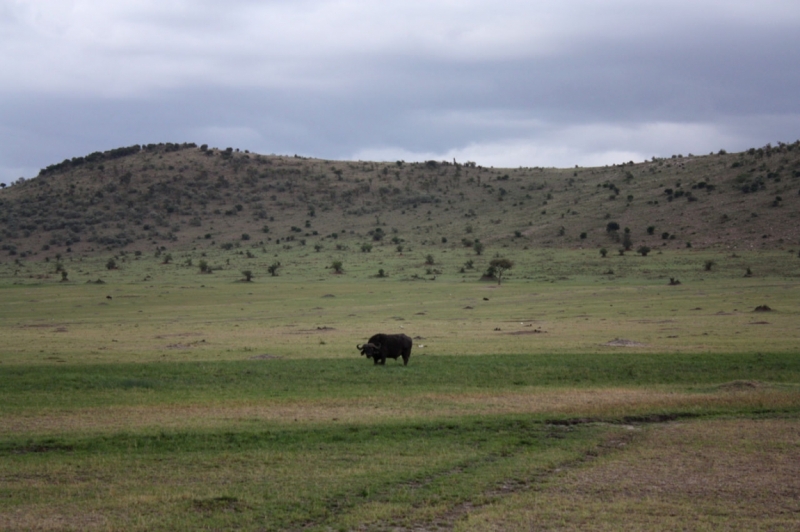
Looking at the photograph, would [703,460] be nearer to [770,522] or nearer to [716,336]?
[770,522]

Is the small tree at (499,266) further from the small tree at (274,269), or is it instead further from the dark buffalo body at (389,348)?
the dark buffalo body at (389,348)

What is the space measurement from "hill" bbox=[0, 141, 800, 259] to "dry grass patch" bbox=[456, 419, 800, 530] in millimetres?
64505

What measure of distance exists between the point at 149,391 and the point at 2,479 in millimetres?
8659

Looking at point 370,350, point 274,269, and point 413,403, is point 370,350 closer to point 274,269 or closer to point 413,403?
point 413,403

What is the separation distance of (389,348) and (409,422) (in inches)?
345

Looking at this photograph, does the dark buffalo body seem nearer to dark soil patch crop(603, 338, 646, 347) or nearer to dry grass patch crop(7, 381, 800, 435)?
dry grass patch crop(7, 381, 800, 435)

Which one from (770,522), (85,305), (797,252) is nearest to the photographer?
(770,522)

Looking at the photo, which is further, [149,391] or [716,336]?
[716,336]

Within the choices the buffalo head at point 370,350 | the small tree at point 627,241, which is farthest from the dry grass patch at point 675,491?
the small tree at point 627,241

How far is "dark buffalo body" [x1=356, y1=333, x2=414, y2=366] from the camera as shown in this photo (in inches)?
992

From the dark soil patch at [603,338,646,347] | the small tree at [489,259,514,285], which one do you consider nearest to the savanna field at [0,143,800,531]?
the dark soil patch at [603,338,646,347]

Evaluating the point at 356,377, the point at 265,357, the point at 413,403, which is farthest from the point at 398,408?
the point at 265,357

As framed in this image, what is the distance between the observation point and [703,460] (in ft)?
44.1

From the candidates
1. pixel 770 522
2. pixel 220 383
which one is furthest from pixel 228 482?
pixel 220 383
